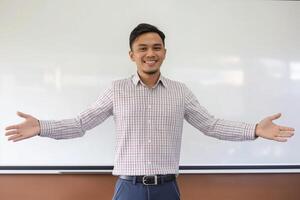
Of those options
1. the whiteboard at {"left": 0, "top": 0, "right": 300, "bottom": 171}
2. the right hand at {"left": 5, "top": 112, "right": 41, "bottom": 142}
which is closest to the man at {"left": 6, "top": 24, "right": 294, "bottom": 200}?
the right hand at {"left": 5, "top": 112, "right": 41, "bottom": 142}

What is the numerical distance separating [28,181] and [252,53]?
192cm

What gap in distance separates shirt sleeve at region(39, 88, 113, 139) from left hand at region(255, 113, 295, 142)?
32.4 inches

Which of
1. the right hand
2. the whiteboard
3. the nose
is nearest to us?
the right hand

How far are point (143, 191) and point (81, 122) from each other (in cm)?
50

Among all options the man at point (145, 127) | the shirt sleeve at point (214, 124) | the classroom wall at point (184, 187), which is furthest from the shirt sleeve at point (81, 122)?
the classroom wall at point (184, 187)

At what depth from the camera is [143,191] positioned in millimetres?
1673

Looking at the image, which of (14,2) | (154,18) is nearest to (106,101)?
(154,18)

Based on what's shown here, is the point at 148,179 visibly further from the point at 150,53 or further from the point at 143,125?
the point at 150,53

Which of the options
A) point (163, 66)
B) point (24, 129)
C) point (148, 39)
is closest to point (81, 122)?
point (24, 129)

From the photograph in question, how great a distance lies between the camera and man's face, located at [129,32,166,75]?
5.68ft

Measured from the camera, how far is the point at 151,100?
1.75 m

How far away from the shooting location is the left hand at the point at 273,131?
1686 mm

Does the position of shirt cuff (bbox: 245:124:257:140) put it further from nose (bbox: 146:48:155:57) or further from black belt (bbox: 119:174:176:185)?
nose (bbox: 146:48:155:57)

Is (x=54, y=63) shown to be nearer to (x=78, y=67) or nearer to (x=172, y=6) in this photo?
(x=78, y=67)
